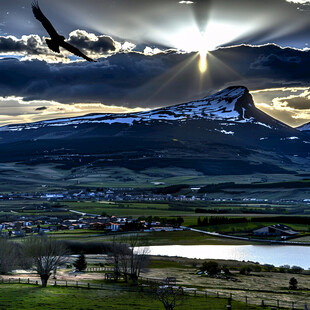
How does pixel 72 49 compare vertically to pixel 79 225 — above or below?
below

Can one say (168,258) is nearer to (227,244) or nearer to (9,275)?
(227,244)

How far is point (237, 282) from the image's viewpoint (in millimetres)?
63688

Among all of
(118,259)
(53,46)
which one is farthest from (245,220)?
(53,46)

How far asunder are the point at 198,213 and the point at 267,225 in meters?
34.4

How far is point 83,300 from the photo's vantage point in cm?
4850

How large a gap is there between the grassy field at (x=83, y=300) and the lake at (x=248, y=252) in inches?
1362

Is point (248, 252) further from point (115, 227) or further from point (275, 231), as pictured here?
point (115, 227)

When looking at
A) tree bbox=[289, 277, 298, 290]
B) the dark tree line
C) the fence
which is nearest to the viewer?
the fence

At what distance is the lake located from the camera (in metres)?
85.2

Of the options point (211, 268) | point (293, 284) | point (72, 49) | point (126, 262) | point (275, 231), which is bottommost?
point (293, 284)

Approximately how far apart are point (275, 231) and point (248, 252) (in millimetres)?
24930

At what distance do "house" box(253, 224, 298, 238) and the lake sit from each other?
12.9 m

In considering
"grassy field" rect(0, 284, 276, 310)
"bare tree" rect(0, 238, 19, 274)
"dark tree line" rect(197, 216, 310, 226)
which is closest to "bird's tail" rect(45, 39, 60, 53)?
"grassy field" rect(0, 284, 276, 310)

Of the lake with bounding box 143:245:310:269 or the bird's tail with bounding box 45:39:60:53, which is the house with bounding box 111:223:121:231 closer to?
the lake with bounding box 143:245:310:269
